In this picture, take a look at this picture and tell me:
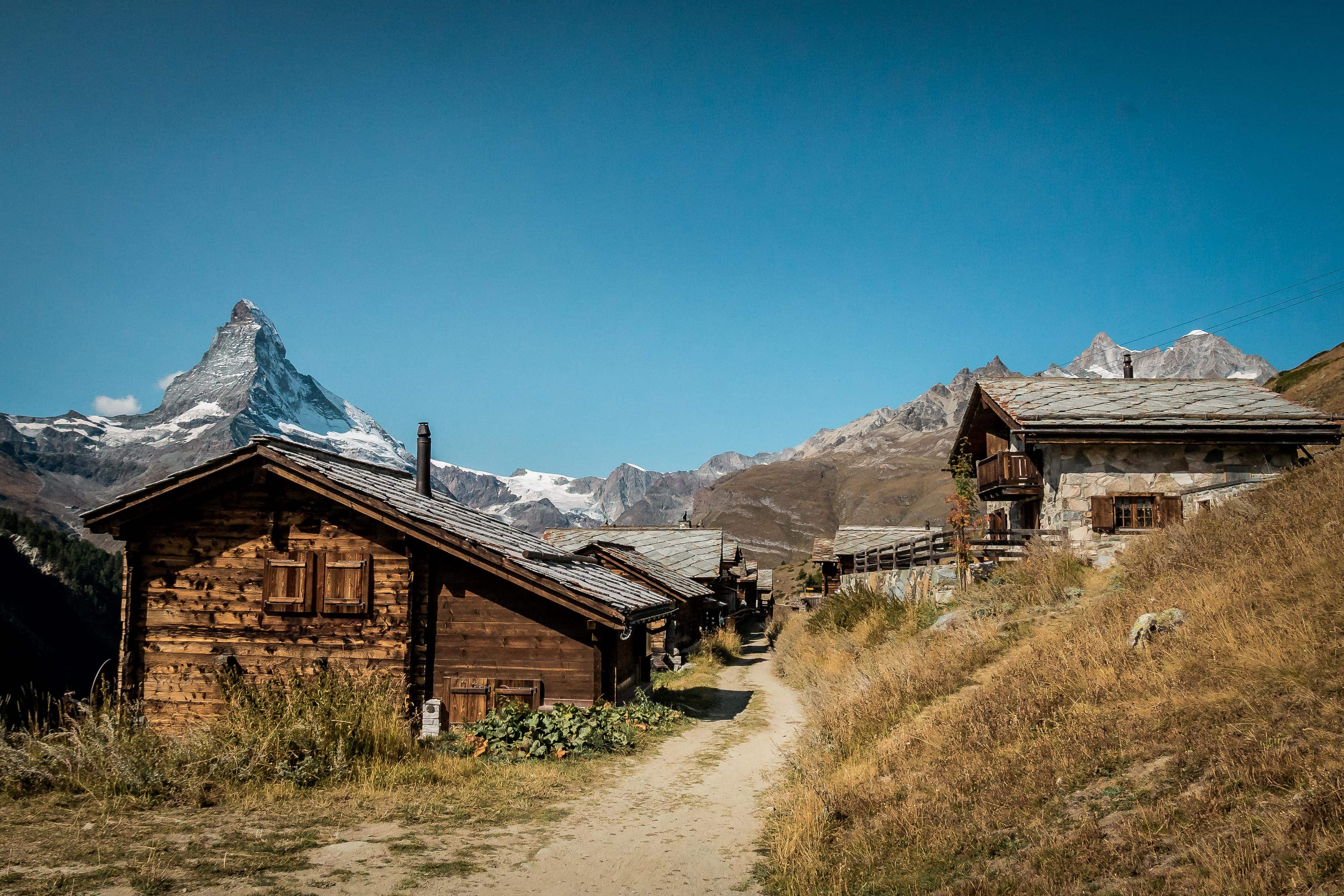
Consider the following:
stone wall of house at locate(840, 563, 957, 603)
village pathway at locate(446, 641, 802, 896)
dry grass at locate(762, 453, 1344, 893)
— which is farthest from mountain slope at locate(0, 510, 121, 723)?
dry grass at locate(762, 453, 1344, 893)

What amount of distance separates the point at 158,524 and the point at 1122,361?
36663 mm

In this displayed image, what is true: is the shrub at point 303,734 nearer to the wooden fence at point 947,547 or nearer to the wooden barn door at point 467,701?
the wooden barn door at point 467,701

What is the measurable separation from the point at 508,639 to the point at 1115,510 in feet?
67.7

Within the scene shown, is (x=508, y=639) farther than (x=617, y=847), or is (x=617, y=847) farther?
(x=508, y=639)

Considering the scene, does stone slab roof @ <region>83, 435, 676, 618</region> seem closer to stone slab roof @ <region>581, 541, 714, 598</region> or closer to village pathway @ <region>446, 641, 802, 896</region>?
village pathway @ <region>446, 641, 802, 896</region>

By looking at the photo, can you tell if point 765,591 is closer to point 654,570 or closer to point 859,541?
point 859,541

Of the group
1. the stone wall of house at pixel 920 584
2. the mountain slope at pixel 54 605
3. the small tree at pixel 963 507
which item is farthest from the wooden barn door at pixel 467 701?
the mountain slope at pixel 54 605

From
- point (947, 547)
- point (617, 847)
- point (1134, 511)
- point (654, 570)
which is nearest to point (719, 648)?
point (654, 570)

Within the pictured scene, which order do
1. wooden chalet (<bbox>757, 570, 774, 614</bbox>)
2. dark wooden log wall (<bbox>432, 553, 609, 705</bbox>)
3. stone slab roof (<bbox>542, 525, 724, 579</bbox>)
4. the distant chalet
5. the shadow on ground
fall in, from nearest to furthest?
dark wooden log wall (<bbox>432, 553, 609, 705</bbox>) < the shadow on ground < the distant chalet < stone slab roof (<bbox>542, 525, 724, 579</bbox>) < wooden chalet (<bbox>757, 570, 774, 614</bbox>)

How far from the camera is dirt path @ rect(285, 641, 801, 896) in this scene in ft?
25.1

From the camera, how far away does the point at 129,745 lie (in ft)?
35.1

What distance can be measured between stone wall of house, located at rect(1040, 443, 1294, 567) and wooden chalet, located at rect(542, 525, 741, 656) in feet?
45.1

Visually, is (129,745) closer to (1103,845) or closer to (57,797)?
(57,797)

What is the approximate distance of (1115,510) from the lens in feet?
84.8
